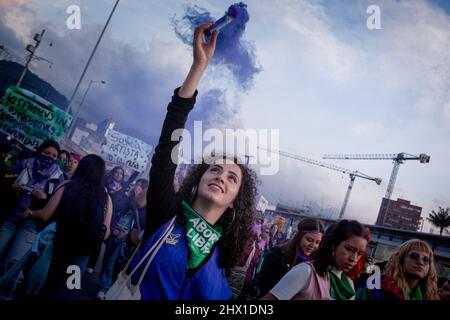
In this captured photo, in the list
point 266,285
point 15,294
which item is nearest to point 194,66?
point 266,285

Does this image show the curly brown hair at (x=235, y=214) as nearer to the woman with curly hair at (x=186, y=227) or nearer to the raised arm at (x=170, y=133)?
the woman with curly hair at (x=186, y=227)

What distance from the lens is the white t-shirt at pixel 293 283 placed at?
1.87 metres

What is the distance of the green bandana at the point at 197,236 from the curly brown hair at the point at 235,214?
135mm

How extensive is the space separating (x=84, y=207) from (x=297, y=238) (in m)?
2.45

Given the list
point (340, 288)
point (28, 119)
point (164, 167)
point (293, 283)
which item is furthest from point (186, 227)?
point (28, 119)

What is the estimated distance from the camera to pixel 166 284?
1.54 m

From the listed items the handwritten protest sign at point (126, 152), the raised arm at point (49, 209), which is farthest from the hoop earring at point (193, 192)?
the handwritten protest sign at point (126, 152)

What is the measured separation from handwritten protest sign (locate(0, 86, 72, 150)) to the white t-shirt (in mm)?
4941

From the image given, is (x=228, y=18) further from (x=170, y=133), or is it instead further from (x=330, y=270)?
(x=330, y=270)

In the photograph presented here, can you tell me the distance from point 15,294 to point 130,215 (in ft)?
7.98

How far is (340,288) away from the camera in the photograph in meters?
2.19

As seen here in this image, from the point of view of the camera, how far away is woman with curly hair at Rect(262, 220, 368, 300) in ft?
6.32
